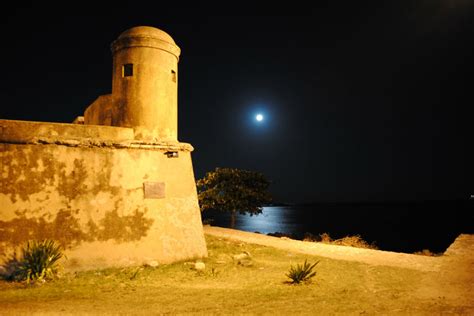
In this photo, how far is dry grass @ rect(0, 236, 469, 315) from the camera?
220 inches

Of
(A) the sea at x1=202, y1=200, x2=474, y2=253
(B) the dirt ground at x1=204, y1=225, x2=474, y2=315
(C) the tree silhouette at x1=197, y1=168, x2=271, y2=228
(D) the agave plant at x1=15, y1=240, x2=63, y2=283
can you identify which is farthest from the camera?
(A) the sea at x1=202, y1=200, x2=474, y2=253

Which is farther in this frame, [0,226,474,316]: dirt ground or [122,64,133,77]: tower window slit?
[122,64,133,77]: tower window slit

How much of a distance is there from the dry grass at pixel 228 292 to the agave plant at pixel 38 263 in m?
0.28

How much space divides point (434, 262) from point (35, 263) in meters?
10.7

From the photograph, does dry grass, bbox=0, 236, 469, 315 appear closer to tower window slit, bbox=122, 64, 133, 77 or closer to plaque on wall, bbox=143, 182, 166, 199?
plaque on wall, bbox=143, 182, 166, 199

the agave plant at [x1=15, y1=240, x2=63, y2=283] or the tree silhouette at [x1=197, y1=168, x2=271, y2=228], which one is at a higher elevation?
the tree silhouette at [x1=197, y1=168, x2=271, y2=228]

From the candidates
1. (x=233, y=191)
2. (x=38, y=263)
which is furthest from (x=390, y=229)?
(x=38, y=263)

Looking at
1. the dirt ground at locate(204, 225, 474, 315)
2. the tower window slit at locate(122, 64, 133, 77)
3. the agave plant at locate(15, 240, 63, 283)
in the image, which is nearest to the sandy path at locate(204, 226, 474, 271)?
the dirt ground at locate(204, 225, 474, 315)

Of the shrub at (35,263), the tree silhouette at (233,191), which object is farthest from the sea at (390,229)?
the shrub at (35,263)

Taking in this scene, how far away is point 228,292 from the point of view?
267 inches

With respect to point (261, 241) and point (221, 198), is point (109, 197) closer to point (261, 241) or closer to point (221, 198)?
point (261, 241)

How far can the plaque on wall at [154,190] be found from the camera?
9.62 meters

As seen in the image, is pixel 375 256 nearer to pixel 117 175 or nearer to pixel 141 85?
pixel 117 175

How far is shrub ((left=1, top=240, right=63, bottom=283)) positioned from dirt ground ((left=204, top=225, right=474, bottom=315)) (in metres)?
7.78
